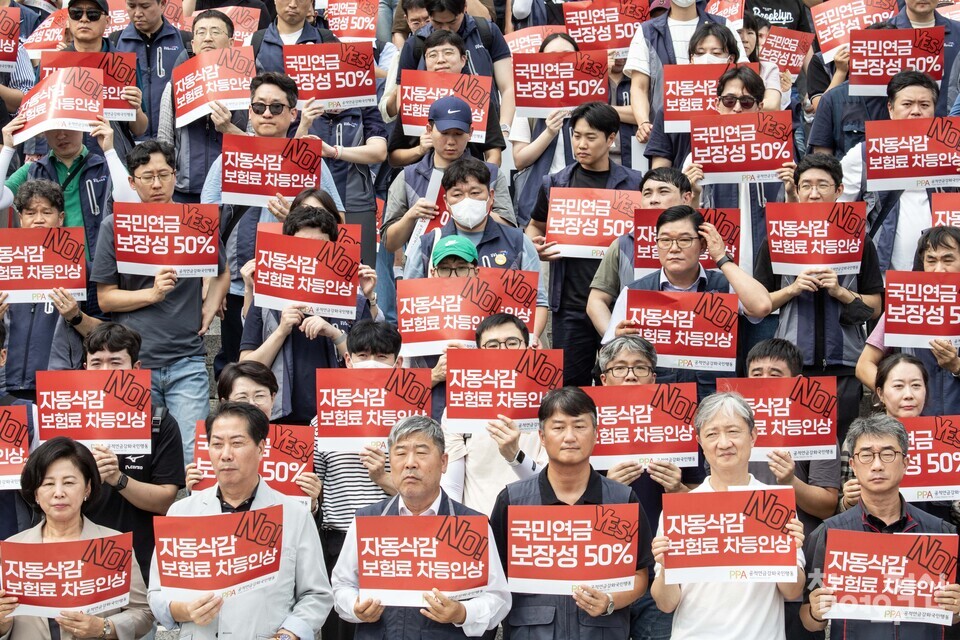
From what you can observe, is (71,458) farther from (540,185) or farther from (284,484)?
(540,185)

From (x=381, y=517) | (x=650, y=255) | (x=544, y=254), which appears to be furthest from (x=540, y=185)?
(x=381, y=517)

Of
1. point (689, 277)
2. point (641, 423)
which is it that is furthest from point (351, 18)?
point (641, 423)

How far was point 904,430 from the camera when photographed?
765 cm

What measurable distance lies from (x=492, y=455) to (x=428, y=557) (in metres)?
1.37

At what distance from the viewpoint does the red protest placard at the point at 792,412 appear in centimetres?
827

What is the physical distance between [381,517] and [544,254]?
3.84 m

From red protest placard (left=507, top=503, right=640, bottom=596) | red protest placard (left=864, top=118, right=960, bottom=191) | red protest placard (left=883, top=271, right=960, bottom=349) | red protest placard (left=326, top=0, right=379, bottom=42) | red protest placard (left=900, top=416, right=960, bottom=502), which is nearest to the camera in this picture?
red protest placard (left=507, top=503, right=640, bottom=596)

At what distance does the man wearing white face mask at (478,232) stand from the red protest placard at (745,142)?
1.53 meters

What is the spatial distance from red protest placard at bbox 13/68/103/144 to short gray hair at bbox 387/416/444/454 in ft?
14.6

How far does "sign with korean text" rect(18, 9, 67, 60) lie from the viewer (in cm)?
1313

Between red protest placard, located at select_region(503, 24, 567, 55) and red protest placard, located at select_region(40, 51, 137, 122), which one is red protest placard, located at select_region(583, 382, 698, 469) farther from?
red protest placard, located at select_region(503, 24, 567, 55)

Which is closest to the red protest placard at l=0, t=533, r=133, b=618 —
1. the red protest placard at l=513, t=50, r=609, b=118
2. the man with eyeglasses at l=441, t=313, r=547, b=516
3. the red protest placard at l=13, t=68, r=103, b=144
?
the man with eyeglasses at l=441, t=313, r=547, b=516

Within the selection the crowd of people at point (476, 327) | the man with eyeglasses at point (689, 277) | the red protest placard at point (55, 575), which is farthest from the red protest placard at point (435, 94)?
the red protest placard at point (55, 575)

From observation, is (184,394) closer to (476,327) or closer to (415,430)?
(476,327)
